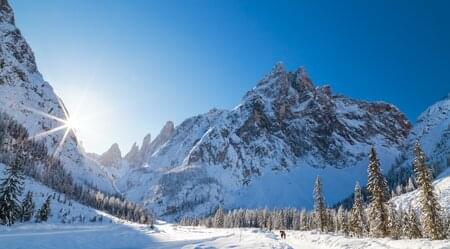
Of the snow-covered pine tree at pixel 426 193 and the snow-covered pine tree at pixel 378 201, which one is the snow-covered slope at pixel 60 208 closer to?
the snow-covered pine tree at pixel 378 201

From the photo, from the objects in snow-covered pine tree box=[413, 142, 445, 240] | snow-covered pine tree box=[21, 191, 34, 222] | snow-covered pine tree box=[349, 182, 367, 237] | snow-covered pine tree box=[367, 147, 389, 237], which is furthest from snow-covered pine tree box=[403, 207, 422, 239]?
snow-covered pine tree box=[21, 191, 34, 222]

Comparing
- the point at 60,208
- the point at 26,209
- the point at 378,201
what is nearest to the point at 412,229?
the point at 378,201

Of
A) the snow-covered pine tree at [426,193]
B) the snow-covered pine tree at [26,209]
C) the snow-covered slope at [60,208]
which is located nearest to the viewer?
the snow-covered pine tree at [426,193]

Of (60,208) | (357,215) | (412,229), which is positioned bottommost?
(412,229)

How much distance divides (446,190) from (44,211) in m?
181

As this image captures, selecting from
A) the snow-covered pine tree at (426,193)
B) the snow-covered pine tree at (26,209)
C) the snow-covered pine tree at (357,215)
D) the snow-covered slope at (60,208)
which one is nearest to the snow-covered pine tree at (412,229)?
the snow-covered pine tree at (357,215)

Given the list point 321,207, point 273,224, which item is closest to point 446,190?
point 273,224

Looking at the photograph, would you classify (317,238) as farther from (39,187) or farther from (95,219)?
(39,187)

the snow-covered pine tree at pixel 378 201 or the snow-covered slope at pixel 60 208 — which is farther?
the snow-covered slope at pixel 60 208

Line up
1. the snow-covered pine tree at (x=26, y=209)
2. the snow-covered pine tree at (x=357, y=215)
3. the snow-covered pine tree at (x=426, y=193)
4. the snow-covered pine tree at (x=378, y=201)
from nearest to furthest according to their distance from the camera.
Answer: the snow-covered pine tree at (x=426, y=193)
the snow-covered pine tree at (x=378, y=201)
the snow-covered pine tree at (x=357, y=215)
the snow-covered pine tree at (x=26, y=209)

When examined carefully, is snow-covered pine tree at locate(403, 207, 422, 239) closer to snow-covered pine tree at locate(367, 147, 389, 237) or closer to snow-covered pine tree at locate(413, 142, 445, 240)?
snow-covered pine tree at locate(367, 147, 389, 237)

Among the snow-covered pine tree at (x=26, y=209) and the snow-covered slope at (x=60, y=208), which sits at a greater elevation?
the snow-covered slope at (x=60, y=208)

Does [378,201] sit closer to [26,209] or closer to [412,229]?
[412,229]

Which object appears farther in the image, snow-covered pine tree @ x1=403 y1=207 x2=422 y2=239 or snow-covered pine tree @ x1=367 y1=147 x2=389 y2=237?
snow-covered pine tree @ x1=403 y1=207 x2=422 y2=239
